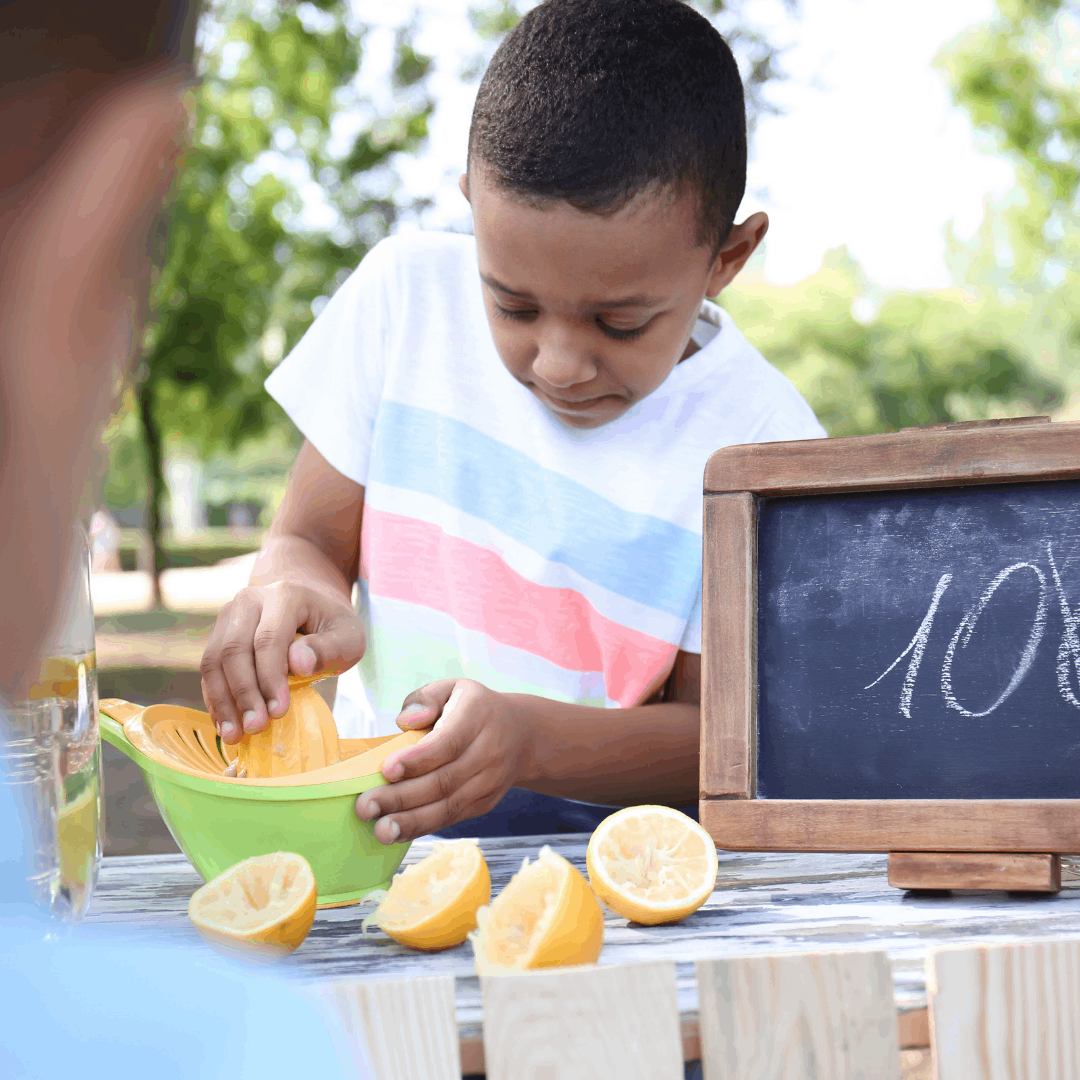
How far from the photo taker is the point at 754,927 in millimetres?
1289

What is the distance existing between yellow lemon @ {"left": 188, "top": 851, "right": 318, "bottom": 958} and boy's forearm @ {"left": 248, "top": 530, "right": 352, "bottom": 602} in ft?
2.23

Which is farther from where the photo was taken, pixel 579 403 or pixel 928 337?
pixel 928 337

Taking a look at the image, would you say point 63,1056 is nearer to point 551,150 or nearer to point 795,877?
point 795,877

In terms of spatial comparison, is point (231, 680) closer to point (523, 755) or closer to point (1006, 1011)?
point (523, 755)

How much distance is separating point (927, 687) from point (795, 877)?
325mm

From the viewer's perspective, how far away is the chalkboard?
144 cm

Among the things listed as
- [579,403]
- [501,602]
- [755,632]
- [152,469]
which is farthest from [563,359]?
[152,469]

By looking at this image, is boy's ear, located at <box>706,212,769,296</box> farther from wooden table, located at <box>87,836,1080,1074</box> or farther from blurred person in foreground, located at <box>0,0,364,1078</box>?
blurred person in foreground, located at <box>0,0,364,1078</box>

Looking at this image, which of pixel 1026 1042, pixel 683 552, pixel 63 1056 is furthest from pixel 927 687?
pixel 63 1056

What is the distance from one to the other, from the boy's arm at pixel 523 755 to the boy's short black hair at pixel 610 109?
0.74 metres

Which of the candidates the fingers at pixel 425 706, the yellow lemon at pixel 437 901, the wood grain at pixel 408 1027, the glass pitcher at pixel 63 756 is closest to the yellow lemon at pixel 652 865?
the yellow lemon at pixel 437 901

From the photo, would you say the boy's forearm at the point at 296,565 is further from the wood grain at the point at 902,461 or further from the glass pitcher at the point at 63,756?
the wood grain at the point at 902,461

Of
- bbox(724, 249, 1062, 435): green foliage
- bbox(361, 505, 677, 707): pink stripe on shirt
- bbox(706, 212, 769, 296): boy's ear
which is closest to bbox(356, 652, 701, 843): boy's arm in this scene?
bbox(361, 505, 677, 707): pink stripe on shirt

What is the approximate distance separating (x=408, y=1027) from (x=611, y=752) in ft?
3.30
